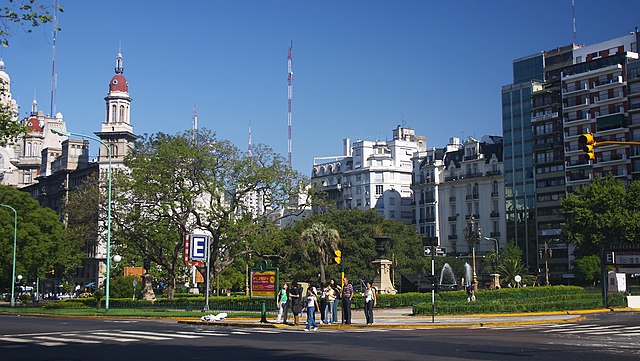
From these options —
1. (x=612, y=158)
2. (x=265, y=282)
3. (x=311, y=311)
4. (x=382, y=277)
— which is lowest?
(x=311, y=311)

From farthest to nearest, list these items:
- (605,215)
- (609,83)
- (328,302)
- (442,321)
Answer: (609,83), (605,215), (442,321), (328,302)

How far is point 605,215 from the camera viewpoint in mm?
78188

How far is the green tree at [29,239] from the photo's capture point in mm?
73750

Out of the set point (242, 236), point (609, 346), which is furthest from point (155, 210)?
point (609, 346)

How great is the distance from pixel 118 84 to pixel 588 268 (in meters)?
89.0

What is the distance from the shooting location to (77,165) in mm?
144875

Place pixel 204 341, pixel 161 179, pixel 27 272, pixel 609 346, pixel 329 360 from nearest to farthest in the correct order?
1. pixel 329 360
2. pixel 609 346
3. pixel 204 341
4. pixel 161 179
5. pixel 27 272

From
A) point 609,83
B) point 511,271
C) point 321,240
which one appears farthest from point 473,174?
point 321,240

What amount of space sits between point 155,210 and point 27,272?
Result: 28188 millimetres

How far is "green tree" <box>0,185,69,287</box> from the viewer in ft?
242

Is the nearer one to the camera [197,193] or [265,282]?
[265,282]

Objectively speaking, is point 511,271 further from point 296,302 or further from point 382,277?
point 296,302

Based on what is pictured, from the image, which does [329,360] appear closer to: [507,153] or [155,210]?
[155,210]

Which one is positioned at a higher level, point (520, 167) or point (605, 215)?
point (520, 167)
